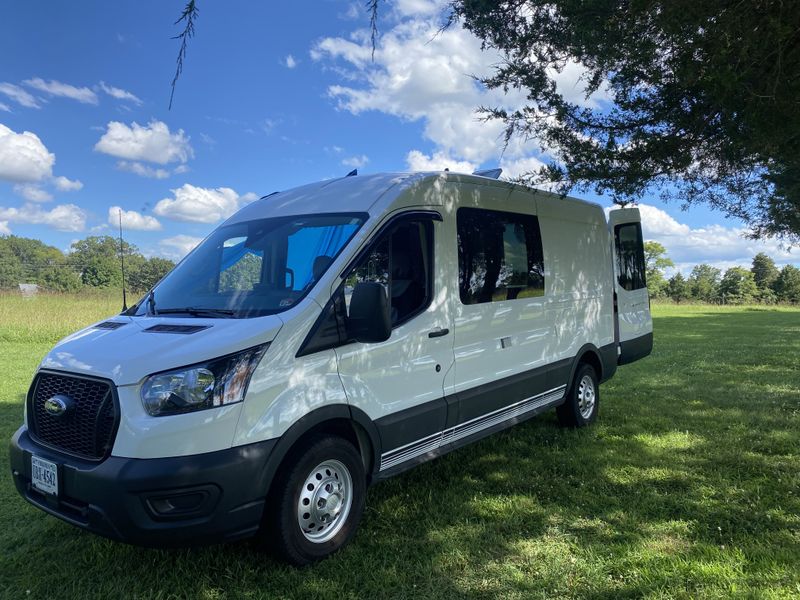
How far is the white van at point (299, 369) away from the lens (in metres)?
2.85

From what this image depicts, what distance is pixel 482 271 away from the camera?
474cm

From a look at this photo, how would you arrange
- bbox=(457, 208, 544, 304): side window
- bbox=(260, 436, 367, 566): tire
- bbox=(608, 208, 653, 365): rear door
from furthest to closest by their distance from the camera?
1. bbox=(608, 208, 653, 365): rear door
2. bbox=(457, 208, 544, 304): side window
3. bbox=(260, 436, 367, 566): tire

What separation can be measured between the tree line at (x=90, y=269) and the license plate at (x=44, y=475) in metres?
1.94

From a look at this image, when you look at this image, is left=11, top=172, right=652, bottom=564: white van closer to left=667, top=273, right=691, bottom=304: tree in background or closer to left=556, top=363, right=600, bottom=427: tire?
left=556, top=363, right=600, bottom=427: tire

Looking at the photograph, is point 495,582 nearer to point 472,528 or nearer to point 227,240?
point 472,528

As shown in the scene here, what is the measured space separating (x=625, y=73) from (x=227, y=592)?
4397 mm

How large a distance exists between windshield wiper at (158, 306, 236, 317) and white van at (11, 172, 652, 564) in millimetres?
18

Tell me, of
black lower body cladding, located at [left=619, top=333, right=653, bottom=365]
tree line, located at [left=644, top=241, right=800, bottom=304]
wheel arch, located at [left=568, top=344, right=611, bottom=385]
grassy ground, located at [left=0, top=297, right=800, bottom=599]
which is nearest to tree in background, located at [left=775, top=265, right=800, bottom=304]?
tree line, located at [left=644, top=241, right=800, bottom=304]

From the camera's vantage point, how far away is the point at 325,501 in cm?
341

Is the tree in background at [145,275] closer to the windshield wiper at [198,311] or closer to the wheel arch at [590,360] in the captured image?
the windshield wiper at [198,311]

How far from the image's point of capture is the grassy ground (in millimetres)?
3121

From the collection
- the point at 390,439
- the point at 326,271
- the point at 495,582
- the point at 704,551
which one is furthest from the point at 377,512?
the point at 704,551

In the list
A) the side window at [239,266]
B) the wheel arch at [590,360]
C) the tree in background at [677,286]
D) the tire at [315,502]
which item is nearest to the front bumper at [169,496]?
the tire at [315,502]

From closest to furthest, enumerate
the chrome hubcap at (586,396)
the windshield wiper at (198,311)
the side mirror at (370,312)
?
the side mirror at (370,312) < the windshield wiper at (198,311) < the chrome hubcap at (586,396)
